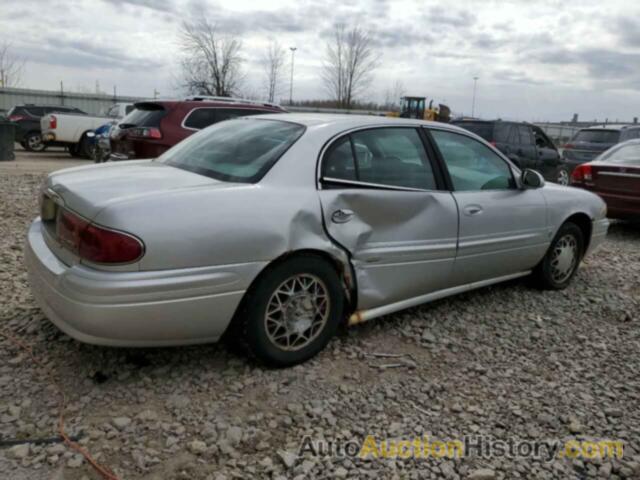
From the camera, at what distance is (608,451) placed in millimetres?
2623

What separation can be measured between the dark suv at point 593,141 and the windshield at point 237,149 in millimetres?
11887

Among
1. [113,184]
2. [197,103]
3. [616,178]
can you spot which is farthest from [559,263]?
[197,103]

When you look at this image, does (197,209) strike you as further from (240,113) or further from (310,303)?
(240,113)

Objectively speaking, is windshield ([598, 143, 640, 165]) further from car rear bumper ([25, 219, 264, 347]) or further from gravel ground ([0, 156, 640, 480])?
car rear bumper ([25, 219, 264, 347])

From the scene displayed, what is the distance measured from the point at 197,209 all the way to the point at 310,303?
0.87 meters

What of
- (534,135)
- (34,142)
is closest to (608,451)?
(534,135)

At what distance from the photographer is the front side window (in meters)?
3.88

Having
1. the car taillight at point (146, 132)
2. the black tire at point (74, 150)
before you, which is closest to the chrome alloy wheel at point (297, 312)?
the car taillight at point (146, 132)

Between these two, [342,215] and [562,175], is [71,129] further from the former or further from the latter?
[342,215]

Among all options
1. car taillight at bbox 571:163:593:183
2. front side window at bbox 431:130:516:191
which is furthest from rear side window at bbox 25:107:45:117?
front side window at bbox 431:130:516:191

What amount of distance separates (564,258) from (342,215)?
2.67 meters

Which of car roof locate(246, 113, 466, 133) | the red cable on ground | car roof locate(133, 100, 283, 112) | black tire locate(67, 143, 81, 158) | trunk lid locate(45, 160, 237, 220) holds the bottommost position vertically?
the red cable on ground

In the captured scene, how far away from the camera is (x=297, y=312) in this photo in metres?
3.08

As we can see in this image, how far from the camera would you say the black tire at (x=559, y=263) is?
470cm
